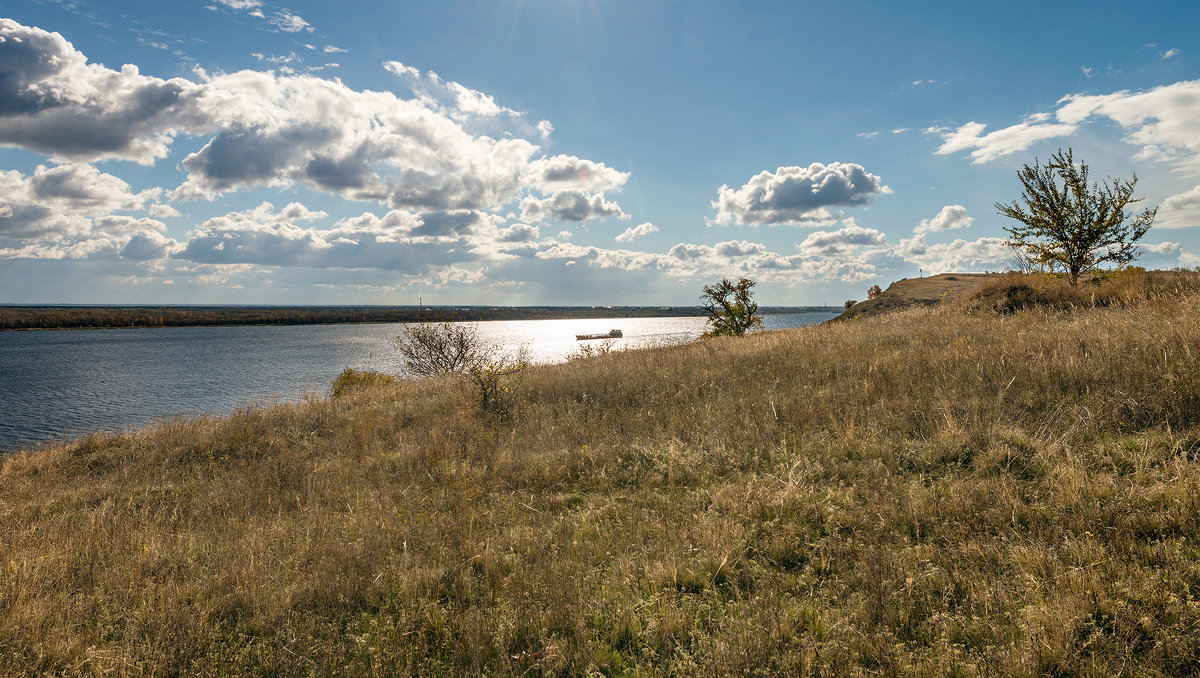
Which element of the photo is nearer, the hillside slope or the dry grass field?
the dry grass field

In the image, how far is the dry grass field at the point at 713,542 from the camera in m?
3.36

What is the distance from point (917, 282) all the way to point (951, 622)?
51819 mm

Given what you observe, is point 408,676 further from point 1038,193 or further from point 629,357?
point 1038,193

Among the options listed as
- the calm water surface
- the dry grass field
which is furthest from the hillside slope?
the dry grass field

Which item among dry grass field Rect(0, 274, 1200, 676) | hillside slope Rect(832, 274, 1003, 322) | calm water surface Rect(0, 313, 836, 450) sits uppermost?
hillside slope Rect(832, 274, 1003, 322)

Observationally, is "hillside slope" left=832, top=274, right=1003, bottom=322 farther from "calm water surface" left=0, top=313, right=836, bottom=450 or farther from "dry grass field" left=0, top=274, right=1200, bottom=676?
"dry grass field" left=0, top=274, right=1200, bottom=676

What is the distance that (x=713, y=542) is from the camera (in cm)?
464

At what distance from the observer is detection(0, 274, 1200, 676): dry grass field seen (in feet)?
11.0

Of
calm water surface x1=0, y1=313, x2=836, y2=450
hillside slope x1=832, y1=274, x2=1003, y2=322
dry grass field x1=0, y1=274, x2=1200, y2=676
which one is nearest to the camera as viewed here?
dry grass field x1=0, y1=274, x2=1200, y2=676

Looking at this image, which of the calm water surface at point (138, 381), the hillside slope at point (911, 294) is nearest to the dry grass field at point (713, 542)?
the calm water surface at point (138, 381)

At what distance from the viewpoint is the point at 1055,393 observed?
7.07m

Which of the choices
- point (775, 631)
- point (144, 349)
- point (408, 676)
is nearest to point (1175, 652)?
point (775, 631)

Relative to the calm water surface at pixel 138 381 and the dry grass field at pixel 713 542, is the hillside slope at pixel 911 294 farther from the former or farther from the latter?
the dry grass field at pixel 713 542

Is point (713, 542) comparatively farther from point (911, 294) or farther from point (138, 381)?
point (138, 381)
